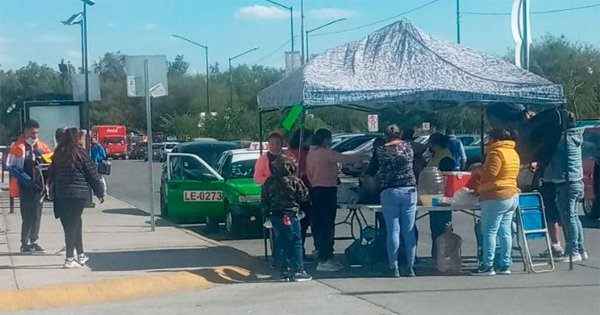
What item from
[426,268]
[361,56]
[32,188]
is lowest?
[426,268]

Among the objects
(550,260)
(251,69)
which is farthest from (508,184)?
(251,69)

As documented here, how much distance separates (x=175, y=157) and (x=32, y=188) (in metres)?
5.66

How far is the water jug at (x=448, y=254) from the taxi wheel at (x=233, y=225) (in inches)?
223

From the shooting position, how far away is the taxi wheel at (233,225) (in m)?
17.2

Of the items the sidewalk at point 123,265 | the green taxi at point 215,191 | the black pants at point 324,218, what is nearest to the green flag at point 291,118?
→ the black pants at point 324,218

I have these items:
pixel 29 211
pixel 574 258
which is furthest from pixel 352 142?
pixel 574 258

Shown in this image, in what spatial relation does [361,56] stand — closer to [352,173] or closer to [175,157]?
[352,173]

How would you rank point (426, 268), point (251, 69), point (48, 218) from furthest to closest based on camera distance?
point (251, 69) < point (48, 218) < point (426, 268)

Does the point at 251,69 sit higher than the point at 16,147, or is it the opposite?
the point at 251,69

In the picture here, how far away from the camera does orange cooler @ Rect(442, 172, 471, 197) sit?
12.7 metres

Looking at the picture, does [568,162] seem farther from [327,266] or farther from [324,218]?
[327,266]

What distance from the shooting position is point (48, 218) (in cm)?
2139

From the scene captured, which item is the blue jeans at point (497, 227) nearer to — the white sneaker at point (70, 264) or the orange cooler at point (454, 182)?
the orange cooler at point (454, 182)

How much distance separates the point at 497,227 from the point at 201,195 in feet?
24.4
